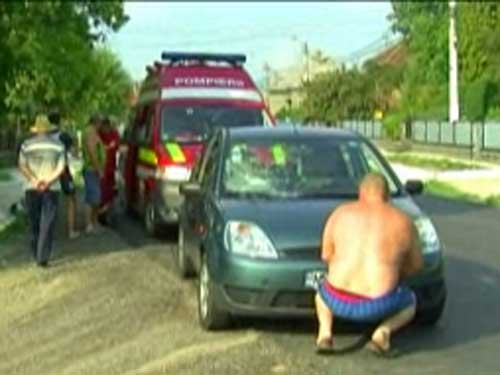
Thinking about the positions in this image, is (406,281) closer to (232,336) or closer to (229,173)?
(232,336)

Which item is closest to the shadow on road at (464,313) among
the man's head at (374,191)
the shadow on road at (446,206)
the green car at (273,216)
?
the green car at (273,216)

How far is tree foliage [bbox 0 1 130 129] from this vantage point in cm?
2918

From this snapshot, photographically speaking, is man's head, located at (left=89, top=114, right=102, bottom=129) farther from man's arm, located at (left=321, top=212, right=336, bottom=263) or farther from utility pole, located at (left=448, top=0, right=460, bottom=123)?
utility pole, located at (left=448, top=0, right=460, bottom=123)

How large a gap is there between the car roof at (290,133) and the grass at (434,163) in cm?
3122

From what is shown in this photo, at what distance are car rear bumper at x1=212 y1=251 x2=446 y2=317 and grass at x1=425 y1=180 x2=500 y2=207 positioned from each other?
1662cm

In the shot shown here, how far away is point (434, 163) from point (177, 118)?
28598mm

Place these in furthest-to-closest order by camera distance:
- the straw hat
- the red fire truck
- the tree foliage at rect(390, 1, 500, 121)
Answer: the tree foliage at rect(390, 1, 500, 121) < the red fire truck < the straw hat

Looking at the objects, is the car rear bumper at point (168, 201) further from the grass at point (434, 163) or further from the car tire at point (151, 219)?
the grass at point (434, 163)

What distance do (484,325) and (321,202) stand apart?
62.9 inches

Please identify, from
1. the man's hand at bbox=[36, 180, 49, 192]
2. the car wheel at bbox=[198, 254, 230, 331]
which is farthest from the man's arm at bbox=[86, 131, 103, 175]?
the car wheel at bbox=[198, 254, 230, 331]

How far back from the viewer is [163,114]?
63.4 feet

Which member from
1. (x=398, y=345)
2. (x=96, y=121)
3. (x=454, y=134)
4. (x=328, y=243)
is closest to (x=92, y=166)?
(x=96, y=121)

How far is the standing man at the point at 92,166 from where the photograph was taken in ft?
65.5

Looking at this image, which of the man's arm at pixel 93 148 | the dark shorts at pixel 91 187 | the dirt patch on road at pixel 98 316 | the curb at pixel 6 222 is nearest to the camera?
the dirt patch on road at pixel 98 316
